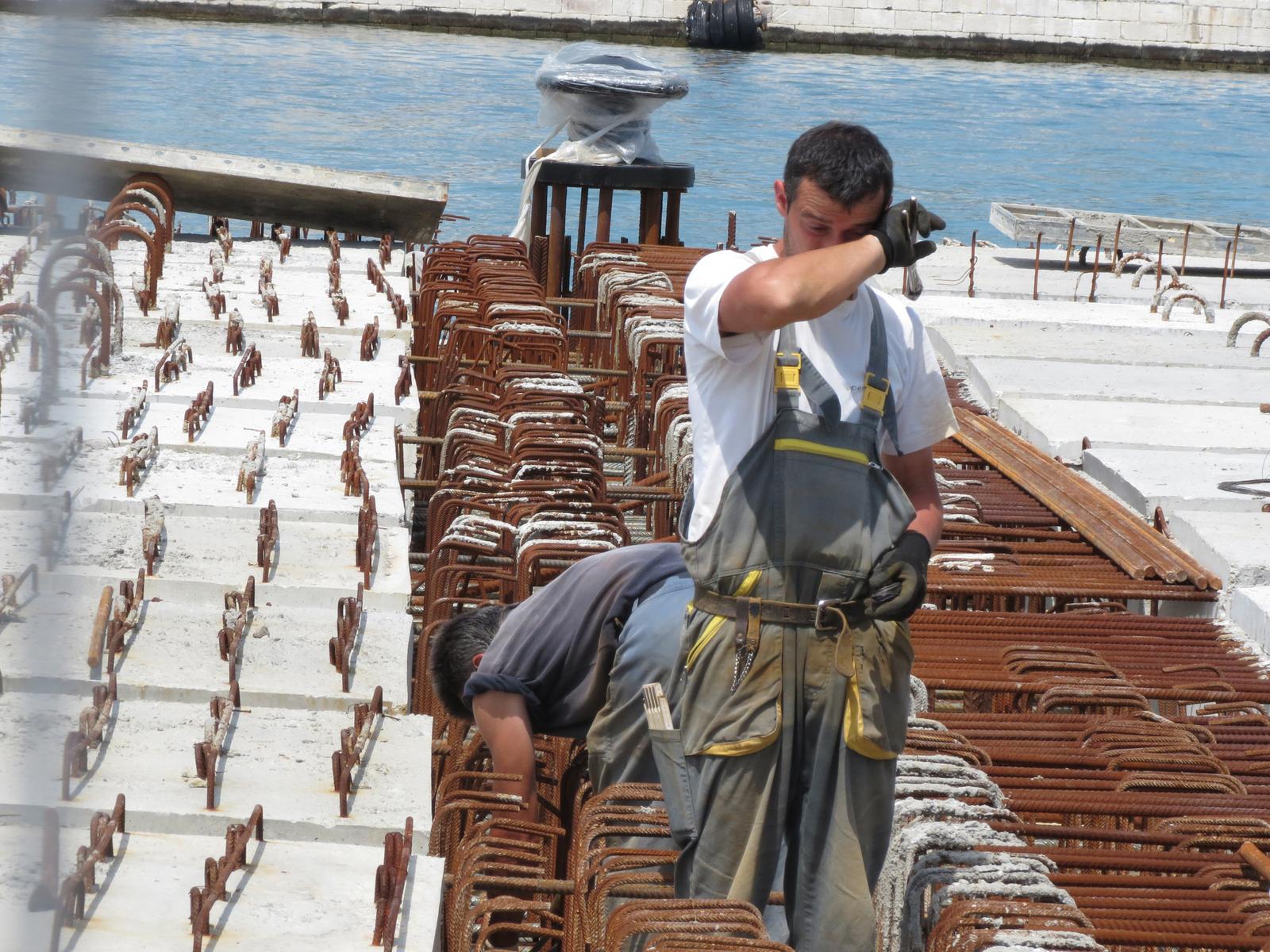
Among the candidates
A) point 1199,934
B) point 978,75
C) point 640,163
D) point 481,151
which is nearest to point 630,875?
point 1199,934

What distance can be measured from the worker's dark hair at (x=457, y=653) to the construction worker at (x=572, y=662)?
6.0 inches

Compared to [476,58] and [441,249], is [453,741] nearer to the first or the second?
[441,249]

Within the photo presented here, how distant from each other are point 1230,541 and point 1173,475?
1.31m

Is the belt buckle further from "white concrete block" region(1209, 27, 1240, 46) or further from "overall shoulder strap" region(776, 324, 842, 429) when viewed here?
"white concrete block" region(1209, 27, 1240, 46)

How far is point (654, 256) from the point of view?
13305mm

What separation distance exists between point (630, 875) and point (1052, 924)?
0.93 meters

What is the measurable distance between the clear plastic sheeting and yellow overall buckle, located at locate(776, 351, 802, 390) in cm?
1214

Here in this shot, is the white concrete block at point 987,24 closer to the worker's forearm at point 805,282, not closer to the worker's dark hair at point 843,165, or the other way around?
the worker's dark hair at point 843,165

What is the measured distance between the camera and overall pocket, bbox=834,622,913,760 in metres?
3.24

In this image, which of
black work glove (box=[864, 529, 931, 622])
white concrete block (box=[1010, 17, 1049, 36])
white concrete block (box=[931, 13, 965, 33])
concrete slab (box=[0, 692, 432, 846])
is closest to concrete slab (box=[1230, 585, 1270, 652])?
concrete slab (box=[0, 692, 432, 846])

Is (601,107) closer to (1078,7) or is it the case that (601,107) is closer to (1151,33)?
(1078,7)

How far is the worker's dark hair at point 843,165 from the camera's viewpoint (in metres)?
3.18

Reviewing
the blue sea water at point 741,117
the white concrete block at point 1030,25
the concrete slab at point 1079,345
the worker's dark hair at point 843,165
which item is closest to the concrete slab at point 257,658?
the worker's dark hair at point 843,165

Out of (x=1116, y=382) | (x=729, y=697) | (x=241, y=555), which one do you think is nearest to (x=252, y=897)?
(x=729, y=697)
